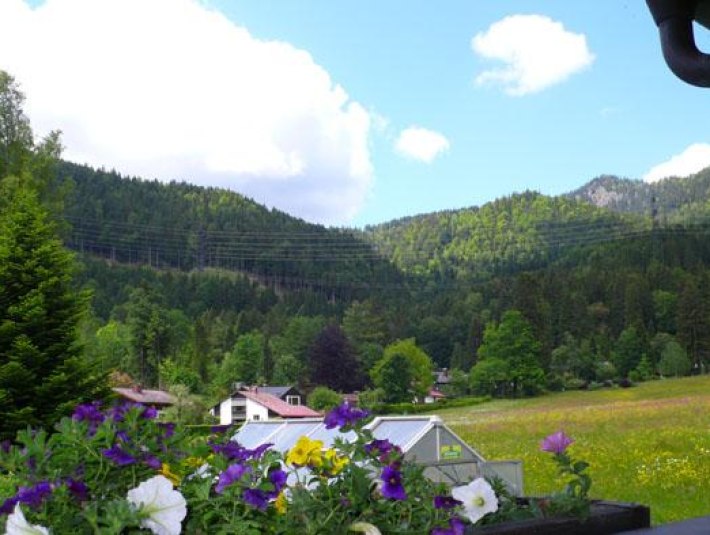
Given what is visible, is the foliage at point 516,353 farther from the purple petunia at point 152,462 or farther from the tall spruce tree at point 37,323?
the purple petunia at point 152,462

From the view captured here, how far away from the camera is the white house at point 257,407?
64750mm

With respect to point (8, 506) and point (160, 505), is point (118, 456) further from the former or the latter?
point (160, 505)

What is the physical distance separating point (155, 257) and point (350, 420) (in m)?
186

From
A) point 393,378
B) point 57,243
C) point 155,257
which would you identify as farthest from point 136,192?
point 57,243

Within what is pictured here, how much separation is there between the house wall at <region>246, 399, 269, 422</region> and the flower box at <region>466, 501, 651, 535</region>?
61.4 metres

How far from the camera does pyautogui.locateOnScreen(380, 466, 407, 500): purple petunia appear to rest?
2639 millimetres

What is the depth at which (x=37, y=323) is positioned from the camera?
60.0ft

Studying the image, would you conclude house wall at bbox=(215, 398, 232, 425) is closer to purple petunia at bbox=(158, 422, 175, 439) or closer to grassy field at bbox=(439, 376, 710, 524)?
grassy field at bbox=(439, 376, 710, 524)

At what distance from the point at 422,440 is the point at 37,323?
1128cm

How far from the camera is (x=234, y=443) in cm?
305

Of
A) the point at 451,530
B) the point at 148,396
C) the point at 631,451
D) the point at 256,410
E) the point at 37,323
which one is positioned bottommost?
the point at 256,410

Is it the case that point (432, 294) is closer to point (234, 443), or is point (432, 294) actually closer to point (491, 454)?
point (491, 454)

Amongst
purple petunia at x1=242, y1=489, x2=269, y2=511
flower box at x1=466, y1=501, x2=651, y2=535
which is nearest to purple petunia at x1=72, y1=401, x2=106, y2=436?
purple petunia at x1=242, y1=489, x2=269, y2=511

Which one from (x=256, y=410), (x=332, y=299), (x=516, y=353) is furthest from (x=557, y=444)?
(x=332, y=299)
